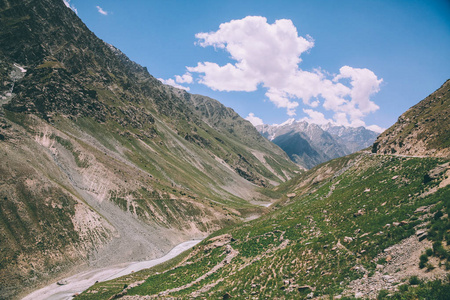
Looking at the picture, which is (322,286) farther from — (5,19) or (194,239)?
(5,19)

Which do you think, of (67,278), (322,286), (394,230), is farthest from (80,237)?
(394,230)

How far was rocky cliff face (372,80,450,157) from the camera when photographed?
42.7 meters

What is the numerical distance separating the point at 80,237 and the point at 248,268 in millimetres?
73992

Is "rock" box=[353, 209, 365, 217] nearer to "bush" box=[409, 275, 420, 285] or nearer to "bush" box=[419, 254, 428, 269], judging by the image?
"bush" box=[419, 254, 428, 269]

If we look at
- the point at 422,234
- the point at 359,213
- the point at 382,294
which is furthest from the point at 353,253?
the point at 359,213

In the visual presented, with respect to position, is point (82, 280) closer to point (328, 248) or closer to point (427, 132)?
point (328, 248)

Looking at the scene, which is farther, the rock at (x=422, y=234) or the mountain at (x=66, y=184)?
the mountain at (x=66, y=184)

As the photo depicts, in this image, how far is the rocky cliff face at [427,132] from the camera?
4272 centimetres

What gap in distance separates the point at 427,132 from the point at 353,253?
47.8 m

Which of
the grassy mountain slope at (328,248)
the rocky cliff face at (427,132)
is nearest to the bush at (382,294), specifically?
the grassy mountain slope at (328,248)

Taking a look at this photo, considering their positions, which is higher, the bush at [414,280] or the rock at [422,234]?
the rock at [422,234]

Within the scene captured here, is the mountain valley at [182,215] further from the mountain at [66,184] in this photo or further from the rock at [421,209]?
the mountain at [66,184]

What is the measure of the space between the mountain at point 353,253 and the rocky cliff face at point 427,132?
3.85 m

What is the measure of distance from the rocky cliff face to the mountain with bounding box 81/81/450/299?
12.6 feet
